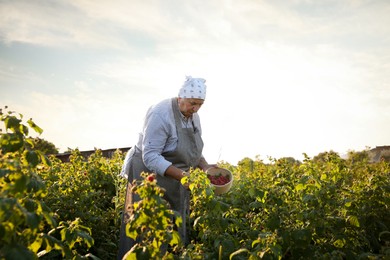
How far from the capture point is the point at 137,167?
353 centimetres

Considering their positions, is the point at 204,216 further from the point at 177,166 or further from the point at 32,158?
the point at 32,158

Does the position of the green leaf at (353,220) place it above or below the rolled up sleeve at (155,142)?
below

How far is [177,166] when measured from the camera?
367 centimetres

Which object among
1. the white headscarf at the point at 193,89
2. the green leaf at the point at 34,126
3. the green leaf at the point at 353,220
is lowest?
the green leaf at the point at 353,220

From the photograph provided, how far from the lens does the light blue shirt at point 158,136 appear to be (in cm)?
332

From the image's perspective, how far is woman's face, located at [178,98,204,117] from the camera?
344 cm

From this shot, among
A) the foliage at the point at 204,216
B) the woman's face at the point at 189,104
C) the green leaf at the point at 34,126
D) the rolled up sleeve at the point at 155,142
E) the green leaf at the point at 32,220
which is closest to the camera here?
the green leaf at the point at 32,220

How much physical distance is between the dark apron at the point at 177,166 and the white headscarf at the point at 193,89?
208 millimetres

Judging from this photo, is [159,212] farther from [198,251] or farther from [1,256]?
[1,256]

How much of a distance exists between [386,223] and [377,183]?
0.39 meters

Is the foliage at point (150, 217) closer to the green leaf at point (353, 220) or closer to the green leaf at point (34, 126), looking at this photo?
the green leaf at point (34, 126)

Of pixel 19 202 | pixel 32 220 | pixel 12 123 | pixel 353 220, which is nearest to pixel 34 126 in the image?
pixel 12 123

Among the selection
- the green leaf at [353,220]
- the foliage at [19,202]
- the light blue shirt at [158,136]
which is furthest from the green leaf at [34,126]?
the green leaf at [353,220]

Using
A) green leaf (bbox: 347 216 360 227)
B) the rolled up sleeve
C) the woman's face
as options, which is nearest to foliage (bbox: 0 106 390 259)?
green leaf (bbox: 347 216 360 227)
